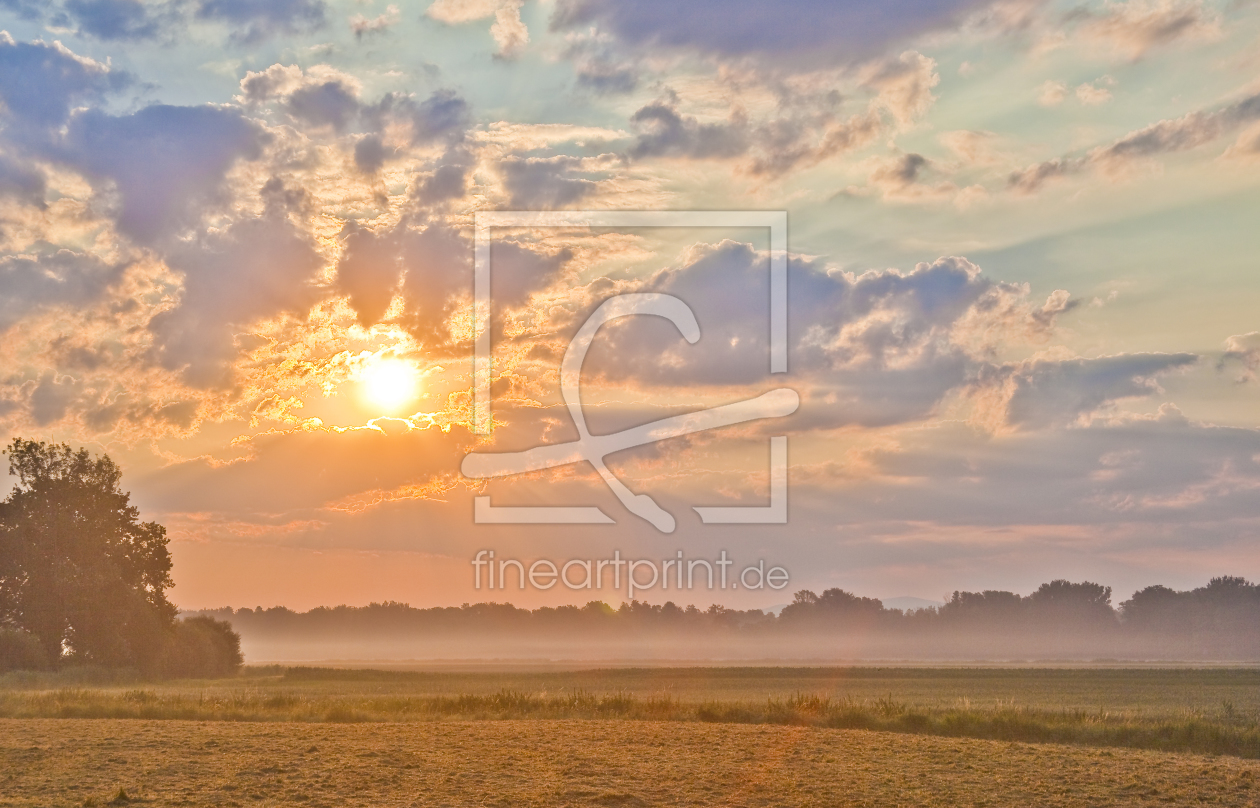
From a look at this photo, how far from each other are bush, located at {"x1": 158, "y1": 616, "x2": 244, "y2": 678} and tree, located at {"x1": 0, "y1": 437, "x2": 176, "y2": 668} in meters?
2.39

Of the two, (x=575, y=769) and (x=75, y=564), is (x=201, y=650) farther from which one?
(x=575, y=769)

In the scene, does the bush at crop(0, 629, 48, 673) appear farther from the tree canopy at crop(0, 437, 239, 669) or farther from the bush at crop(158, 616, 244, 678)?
the bush at crop(158, 616, 244, 678)

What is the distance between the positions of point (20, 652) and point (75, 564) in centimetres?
732

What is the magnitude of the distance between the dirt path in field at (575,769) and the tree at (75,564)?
4162 centimetres

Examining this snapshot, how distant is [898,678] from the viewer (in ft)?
248

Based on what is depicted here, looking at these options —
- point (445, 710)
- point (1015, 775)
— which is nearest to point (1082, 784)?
point (1015, 775)

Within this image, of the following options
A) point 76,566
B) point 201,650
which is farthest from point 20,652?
point 201,650

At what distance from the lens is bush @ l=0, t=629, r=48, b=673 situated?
6006cm

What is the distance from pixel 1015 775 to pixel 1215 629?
18392 cm

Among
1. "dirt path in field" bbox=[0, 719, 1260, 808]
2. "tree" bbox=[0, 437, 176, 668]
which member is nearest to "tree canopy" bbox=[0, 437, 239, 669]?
"tree" bbox=[0, 437, 176, 668]

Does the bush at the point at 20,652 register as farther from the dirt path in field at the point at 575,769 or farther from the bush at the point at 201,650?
the dirt path in field at the point at 575,769

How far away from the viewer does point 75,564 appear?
219 feet

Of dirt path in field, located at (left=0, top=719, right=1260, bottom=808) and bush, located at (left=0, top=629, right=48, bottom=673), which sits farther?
bush, located at (left=0, top=629, right=48, bottom=673)

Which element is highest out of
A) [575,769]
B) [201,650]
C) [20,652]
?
[575,769]
